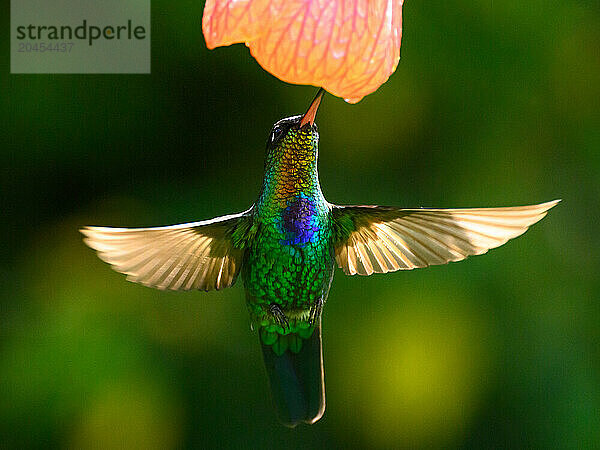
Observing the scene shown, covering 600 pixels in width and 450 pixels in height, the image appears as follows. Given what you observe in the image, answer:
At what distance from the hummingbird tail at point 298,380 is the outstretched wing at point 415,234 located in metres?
0.16

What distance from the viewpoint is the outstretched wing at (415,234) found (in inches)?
42.7

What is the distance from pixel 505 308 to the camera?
2.39m

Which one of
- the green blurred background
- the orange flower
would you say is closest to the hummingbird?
the orange flower

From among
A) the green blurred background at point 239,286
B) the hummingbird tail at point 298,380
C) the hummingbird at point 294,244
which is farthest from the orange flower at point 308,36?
the green blurred background at point 239,286

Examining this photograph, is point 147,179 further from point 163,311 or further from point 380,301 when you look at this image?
point 380,301

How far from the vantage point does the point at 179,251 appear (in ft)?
3.84

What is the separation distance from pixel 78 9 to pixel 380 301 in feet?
3.88

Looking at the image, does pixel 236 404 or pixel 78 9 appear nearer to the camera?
pixel 78 9

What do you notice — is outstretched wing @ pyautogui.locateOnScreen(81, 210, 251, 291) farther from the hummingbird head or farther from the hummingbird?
the hummingbird head

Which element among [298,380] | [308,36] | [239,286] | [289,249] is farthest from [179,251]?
[239,286]

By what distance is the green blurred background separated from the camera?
2.33 meters

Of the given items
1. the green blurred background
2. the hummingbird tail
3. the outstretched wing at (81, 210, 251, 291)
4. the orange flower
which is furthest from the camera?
the green blurred background

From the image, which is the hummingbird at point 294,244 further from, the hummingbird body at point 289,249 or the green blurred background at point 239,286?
the green blurred background at point 239,286

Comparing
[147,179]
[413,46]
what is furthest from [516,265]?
[147,179]
